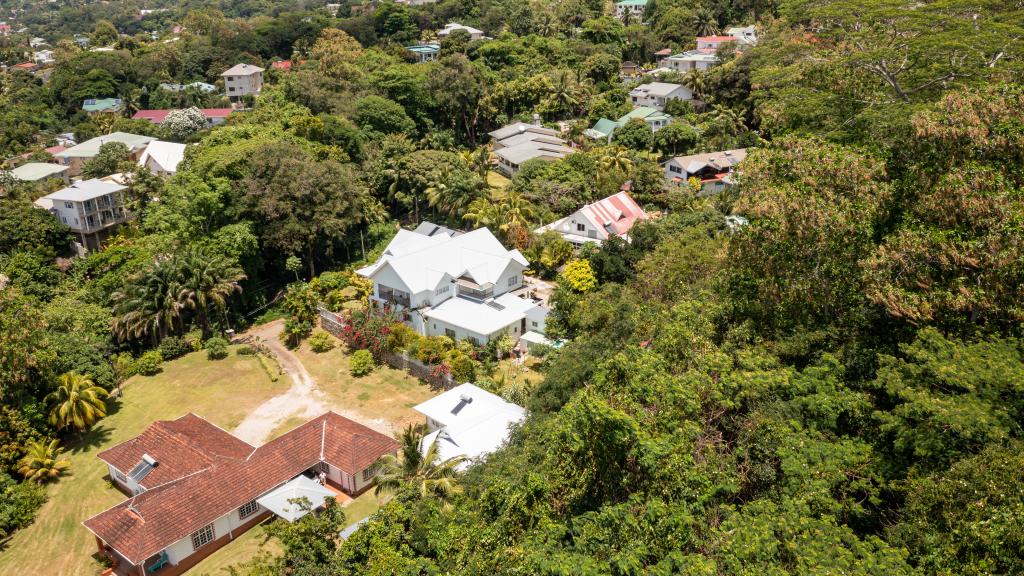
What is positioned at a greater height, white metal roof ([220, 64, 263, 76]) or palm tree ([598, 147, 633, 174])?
palm tree ([598, 147, 633, 174])

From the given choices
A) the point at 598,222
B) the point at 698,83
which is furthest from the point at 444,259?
the point at 698,83

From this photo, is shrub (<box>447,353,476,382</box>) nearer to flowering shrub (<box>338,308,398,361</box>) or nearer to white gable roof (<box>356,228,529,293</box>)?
flowering shrub (<box>338,308,398,361</box>)

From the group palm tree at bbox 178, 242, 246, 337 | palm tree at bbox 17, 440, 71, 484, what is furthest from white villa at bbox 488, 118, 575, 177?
palm tree at bbox 17, 440, 71, 484

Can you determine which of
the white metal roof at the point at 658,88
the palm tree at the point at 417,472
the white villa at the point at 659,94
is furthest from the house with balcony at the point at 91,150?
the palm tree at the point at 417,472

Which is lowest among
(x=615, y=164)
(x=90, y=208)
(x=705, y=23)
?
(x=90, y=208)

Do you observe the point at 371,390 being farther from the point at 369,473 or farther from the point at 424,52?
the point at 424,52
